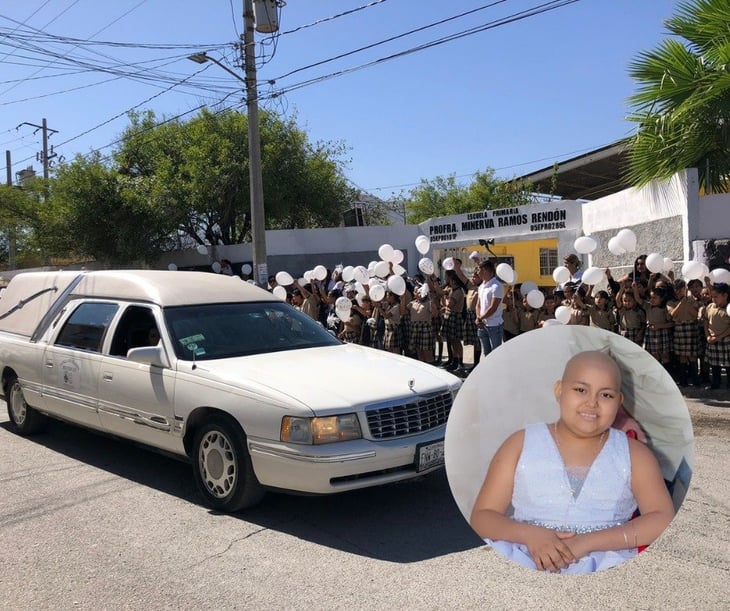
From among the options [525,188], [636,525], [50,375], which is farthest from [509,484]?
[525,188]

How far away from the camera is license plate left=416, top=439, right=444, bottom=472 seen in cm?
461

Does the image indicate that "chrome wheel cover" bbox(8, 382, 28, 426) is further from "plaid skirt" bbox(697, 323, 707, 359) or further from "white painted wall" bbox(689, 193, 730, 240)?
"white painted wall" bbox(689, 193, 730, 240)

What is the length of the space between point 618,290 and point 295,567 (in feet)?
23.7

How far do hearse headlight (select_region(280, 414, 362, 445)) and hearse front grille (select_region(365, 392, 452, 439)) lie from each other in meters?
0.13

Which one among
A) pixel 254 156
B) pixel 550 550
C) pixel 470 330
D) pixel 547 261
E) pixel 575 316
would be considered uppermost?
pixel 254 156

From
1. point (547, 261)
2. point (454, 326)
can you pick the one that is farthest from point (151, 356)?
point (547, 261)

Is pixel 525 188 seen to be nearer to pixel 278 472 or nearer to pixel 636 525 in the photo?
pixel 278 472

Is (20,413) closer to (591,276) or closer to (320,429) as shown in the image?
(320,429)

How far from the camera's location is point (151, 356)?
17.6 feet

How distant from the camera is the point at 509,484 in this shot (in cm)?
119

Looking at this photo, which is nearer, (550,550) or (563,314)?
(550,550)

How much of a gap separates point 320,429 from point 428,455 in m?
0.76

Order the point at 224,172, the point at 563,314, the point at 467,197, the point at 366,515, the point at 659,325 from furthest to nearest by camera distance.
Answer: the point at 467,197 < the point at 224,172 < the point at 659,325 < the point at 563,314 < the point at 366,515

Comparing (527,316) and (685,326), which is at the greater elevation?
(527,316)
